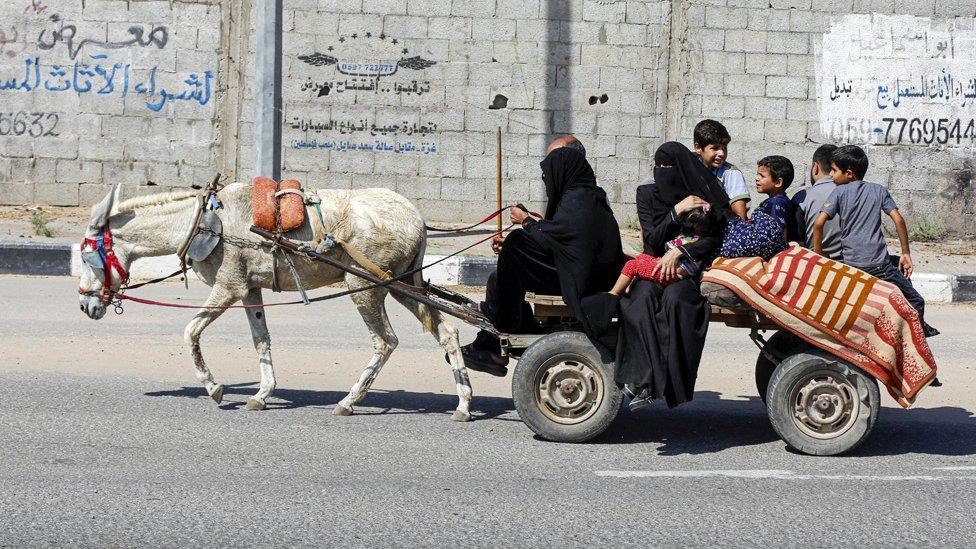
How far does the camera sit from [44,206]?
15391 mm

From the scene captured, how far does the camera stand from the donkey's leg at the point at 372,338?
6.95m

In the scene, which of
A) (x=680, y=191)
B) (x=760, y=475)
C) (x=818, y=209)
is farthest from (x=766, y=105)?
(x=760, y=475)

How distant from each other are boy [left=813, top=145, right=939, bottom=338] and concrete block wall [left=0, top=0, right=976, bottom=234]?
874 centimetres

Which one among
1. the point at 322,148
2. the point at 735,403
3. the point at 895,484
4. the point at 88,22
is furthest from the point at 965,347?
the point at 88,22

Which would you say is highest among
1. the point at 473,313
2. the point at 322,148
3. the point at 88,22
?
the point at 88,22

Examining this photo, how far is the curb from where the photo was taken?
1253cm

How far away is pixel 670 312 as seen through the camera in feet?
19.7

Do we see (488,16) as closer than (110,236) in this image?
No

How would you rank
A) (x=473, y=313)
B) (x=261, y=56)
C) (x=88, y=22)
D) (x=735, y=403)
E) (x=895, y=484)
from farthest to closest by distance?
(x=88, y=22) → (x=261, y=56) → (x=735, y=403) → (x=473, y=313) → (x=895, y=484)

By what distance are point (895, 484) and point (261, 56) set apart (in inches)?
357

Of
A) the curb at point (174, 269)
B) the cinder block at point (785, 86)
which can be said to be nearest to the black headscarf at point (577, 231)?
the curb at point (174, 269)

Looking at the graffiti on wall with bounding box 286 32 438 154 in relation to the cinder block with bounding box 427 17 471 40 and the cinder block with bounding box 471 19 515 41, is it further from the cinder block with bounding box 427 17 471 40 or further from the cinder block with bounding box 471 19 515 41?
the cinder block with bounding box 471 19 515 41

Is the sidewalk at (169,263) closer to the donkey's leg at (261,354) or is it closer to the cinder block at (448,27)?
the cinder block at (448,27)

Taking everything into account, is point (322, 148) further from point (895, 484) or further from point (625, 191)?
point (895, 484)
